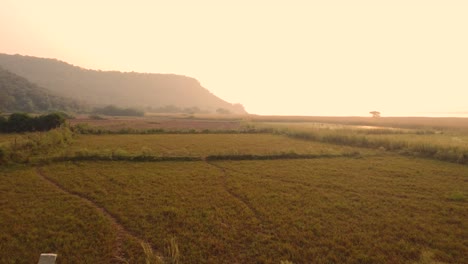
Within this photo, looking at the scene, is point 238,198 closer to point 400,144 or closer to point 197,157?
point 197,157

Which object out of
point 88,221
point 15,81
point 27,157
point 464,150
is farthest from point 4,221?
point 15,81

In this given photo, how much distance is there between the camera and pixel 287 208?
1355 cm

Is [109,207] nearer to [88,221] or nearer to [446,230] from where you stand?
[88,221]

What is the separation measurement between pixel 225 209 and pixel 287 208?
3.07m

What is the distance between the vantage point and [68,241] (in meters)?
9.92

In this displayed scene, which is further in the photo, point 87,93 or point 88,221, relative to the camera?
point 87,93

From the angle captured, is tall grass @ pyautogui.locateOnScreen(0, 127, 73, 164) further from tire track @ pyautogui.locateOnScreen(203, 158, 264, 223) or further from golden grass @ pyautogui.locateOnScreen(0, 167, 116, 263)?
tire track @ pyautogui.locateOnScreen(203, 158, 264, 223)

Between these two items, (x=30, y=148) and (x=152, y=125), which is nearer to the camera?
(x=30, y=148)

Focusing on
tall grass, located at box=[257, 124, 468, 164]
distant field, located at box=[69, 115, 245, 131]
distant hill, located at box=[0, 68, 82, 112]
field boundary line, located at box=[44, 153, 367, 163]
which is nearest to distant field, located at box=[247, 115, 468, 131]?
distant field, located at box=[69, 115, 245, 131]

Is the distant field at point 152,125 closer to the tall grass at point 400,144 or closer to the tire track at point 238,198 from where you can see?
the tall grass at point 400,144

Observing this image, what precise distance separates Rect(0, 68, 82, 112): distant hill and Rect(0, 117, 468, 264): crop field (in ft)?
258

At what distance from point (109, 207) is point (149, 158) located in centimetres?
1106

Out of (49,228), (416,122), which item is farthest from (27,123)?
(416,122)

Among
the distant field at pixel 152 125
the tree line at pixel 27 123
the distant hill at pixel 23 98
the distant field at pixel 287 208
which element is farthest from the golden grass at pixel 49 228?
the distant hill at pixel 23 98
